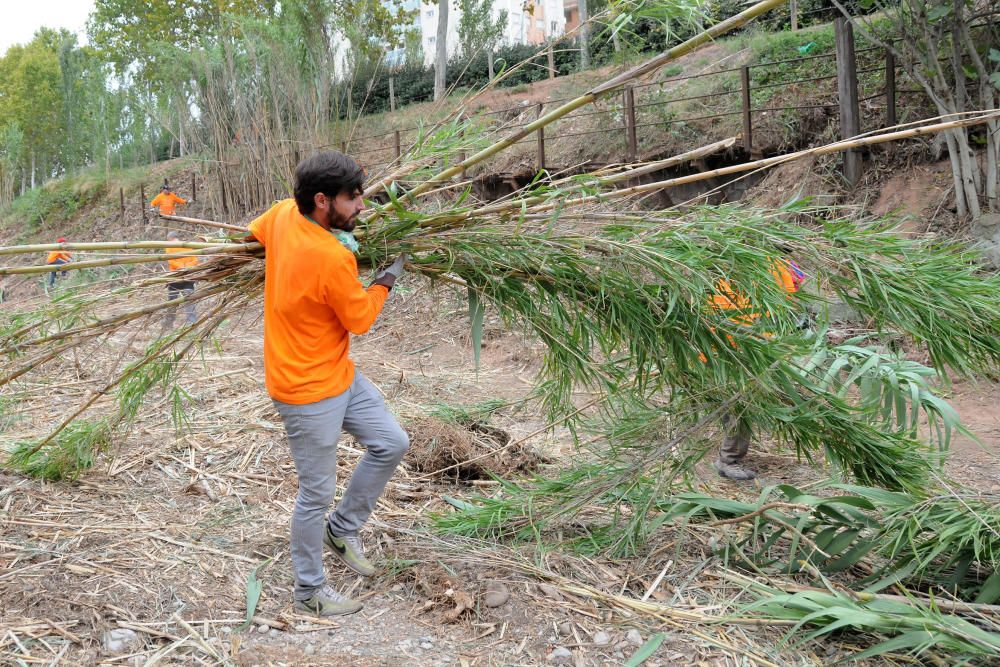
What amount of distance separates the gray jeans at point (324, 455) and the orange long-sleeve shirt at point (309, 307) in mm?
79

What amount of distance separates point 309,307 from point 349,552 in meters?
1.04

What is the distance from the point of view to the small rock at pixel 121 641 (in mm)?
2700

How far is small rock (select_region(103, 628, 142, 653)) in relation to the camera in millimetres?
2700

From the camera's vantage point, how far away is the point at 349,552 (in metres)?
3.22

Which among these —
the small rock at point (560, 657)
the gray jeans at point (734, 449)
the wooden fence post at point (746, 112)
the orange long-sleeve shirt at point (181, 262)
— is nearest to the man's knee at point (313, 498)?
the small rock at point (560, 657)

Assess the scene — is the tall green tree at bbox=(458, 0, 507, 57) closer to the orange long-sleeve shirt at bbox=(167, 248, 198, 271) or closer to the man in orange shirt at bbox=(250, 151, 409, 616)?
the orange long-sleeve shirt at bbox=(167, 248, 198, 271)

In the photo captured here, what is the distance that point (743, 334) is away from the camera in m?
2.98

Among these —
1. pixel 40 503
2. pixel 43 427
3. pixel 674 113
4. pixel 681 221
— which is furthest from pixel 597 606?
pixel 674 113

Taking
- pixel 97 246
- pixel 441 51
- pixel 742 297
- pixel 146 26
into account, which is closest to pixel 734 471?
pixel 742 297

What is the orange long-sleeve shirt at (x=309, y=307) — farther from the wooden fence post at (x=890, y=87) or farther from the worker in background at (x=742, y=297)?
the wooden fence post at (x=890, y=87)

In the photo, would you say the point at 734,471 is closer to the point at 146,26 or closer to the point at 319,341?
the point at 319,341

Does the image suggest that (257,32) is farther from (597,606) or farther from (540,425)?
(597,606)

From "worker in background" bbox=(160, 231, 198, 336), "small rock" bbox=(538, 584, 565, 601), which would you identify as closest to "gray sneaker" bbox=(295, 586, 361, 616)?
"small rock" bbox=(538, 584, 565, 601)

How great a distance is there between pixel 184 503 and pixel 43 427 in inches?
69.5
